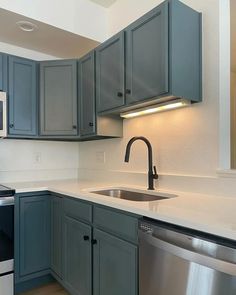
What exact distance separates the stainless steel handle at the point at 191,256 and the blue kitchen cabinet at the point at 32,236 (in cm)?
121

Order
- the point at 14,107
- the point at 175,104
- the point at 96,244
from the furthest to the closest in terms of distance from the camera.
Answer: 1. the point at 14,107
2. the point at 175,104
3. the point at 96,244

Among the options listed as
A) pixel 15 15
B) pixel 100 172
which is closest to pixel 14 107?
pixel 15 15

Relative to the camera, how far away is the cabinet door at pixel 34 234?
2098 mm

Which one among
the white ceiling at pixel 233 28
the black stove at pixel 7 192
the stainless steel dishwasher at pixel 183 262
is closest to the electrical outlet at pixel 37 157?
the black stove at pixel 7 192

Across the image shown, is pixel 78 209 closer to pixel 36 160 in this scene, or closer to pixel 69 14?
pixel 36 160

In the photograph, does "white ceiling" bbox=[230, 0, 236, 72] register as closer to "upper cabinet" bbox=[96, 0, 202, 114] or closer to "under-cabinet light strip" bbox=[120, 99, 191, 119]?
"upper cabinet" bbox=[96, 0, 202, 114]

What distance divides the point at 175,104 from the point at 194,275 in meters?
1.13

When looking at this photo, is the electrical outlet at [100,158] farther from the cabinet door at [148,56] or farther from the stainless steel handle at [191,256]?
the stainless steel handle at [191,256]

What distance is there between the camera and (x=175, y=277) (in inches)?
43.4

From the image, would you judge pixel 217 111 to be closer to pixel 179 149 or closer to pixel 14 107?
pixel 179 149

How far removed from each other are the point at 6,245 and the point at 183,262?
147cm

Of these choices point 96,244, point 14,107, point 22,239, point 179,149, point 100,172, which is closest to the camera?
point 96,244

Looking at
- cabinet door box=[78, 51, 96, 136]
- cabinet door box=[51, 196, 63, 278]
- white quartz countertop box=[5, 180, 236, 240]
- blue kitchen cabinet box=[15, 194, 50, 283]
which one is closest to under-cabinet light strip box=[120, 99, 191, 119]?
cabinet door box=[78, 51, 96, 136]

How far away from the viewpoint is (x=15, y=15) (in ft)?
7.20
